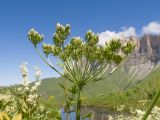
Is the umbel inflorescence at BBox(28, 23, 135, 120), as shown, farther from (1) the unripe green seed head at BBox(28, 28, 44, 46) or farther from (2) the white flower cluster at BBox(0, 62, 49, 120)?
(2) the white flower cluster at BBox(0, 62, 49, 120)

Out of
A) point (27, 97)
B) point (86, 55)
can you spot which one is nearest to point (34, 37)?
point (86, 55)

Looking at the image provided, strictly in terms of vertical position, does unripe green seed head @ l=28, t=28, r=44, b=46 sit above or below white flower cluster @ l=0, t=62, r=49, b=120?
above

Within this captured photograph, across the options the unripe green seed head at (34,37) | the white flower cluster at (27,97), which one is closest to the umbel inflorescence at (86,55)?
the unripe green seed head at (34,37)

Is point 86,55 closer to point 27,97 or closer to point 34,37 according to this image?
point 34,37

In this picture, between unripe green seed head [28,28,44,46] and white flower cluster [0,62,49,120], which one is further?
unripe green seed head [28,28,44,46]

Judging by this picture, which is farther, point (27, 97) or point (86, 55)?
point (86, 55)

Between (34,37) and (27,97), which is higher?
(34,37)

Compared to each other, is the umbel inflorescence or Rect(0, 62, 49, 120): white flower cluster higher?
the umbel inflorescence

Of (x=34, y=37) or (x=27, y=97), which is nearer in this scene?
(x=27, y=97)

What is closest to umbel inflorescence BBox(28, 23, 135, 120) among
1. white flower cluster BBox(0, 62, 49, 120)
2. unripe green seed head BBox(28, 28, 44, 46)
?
unripe green seed head BBox(28, 28, 44, 46)

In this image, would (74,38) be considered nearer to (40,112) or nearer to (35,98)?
(40,112)

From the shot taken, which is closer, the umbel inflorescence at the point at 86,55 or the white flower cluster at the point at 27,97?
the white flower cluster at the point at 27,97

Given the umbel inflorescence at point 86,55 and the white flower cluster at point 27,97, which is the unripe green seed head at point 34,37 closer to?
the umbel inflorescence at point 86,55

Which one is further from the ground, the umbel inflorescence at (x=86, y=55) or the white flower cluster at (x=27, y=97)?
the umbel inflorescence at (x=86, y=55)
